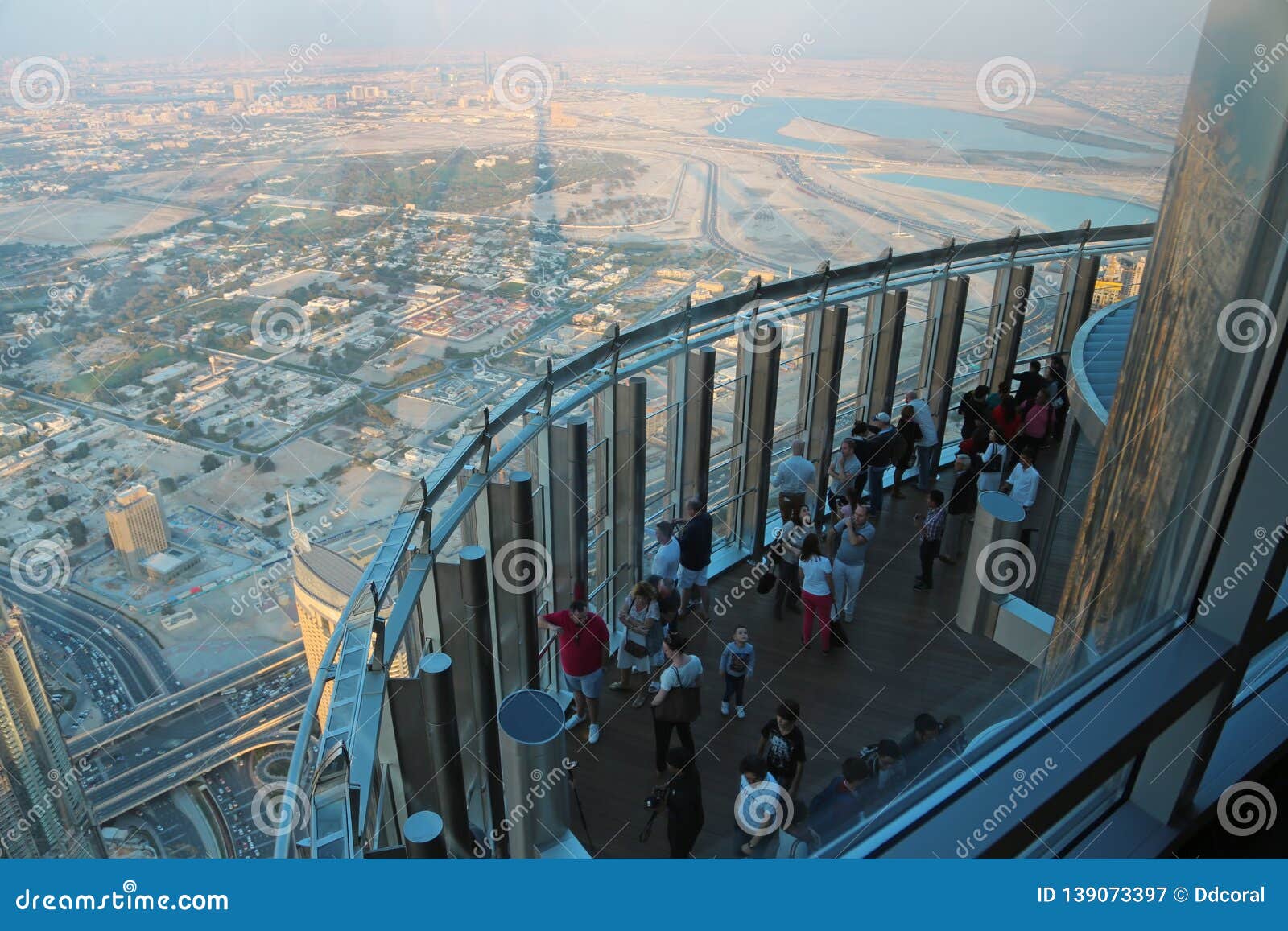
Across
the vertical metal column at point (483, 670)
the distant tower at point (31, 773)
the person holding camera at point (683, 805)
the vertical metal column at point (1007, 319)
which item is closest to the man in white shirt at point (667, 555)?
the vertical metal column at point (483, 670)

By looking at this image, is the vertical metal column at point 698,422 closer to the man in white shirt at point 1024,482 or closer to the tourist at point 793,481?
the tourist at point 793,481

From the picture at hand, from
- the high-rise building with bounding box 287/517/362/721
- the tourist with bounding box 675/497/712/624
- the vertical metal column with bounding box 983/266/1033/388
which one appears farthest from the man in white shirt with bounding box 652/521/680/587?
the vertical metal column with bounding box 983/266/1033/388

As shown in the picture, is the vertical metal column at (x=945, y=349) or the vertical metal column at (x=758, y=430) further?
the vertical metal column at (x=945, y=349)

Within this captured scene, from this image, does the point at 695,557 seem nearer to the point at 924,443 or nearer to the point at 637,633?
the point at 637,633

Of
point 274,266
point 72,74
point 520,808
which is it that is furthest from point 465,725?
point 72,74

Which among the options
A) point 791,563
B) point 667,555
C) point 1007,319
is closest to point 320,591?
point 667,555

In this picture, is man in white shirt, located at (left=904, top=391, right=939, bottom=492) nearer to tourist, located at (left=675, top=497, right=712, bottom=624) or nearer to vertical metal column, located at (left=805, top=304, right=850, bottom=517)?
vertical metal column, located at (left=805, top=304, right=850, bottom=517)
